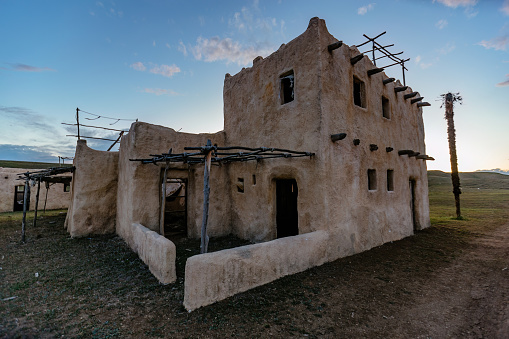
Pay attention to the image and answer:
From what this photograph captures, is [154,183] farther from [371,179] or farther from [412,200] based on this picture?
[412,200]

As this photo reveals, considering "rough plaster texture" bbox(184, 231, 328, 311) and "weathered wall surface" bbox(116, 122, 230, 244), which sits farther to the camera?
"weathered wall surface" bbox(116, 122, 230, 244)

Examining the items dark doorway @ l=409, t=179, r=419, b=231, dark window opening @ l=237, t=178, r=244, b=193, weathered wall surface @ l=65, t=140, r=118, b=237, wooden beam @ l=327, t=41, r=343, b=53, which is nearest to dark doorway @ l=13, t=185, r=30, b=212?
weathered wall surface @ l=65, t=140, r=118, b=237

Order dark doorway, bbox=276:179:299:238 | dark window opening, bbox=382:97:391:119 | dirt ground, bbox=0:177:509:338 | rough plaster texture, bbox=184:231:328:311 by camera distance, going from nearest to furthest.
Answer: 1. dirt ground, bbox=0:177:509:338
2. rough plaster texture, bbox=184:231:328:311
3. dark doorway, bbox=276:179:299:238
4. dark window opening, bbox=382:97:391:119

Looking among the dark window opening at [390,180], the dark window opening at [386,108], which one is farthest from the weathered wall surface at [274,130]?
the dark window opening at [386,108]

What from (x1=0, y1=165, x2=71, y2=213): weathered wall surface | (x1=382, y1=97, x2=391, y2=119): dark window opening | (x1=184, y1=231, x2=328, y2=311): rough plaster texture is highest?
(x1=382, y1=97, x2=391, y2=119): dark window opening

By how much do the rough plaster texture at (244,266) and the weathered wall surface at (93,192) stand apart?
7.50m

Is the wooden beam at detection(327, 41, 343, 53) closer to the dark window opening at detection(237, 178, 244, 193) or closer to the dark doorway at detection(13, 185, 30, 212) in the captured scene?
the dark window opening at detection(237, 178, 244, 193)

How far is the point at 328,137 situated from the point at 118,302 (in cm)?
643

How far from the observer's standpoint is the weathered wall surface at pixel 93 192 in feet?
30.8

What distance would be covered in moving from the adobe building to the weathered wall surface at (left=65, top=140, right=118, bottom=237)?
4 centimetres

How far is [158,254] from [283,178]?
433 centimetres

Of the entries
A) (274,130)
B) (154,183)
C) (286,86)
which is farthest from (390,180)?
(154,183)

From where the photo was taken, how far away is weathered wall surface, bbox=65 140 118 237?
369 inches

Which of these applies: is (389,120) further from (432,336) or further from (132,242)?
(132,242)
